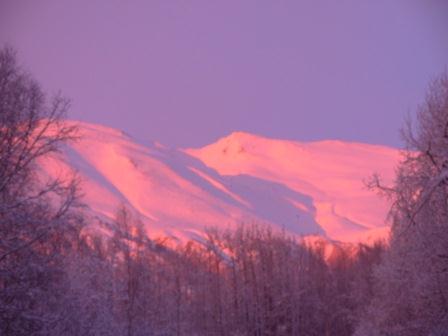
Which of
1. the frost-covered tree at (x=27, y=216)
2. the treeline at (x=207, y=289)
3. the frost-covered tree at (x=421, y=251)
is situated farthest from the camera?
the treeline at (x=207, y=289)

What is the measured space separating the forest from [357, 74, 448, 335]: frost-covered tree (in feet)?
0.19

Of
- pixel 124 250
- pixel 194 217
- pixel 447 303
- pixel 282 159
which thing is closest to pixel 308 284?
pixel 124 250

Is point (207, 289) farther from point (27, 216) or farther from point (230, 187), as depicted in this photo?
point (230, 187)

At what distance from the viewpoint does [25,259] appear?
626 inches

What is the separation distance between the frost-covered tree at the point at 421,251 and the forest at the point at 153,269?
0.06 meters

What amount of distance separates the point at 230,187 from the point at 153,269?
9784 cm

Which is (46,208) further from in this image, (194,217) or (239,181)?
(239,181)

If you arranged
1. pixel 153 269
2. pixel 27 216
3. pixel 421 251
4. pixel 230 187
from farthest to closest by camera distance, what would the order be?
pixel 230 187, pixel 153 269, pixel 421 251, pixel 27 216

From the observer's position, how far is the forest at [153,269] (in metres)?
15.9

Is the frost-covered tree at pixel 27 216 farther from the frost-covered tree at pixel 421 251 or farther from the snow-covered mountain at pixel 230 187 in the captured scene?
the snow-covered mountain at pixel 230 187

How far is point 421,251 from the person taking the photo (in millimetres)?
24047

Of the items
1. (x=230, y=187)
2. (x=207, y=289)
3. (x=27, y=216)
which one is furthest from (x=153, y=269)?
(x=230, y=187)

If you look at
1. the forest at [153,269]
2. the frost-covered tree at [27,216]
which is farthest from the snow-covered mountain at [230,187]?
the frost-covered tree at [27,216]

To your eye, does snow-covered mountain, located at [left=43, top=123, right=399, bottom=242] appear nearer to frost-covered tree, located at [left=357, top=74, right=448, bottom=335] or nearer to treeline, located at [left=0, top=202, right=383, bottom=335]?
treeline, located at [left=0, top=202, right=383, bottom=335]
